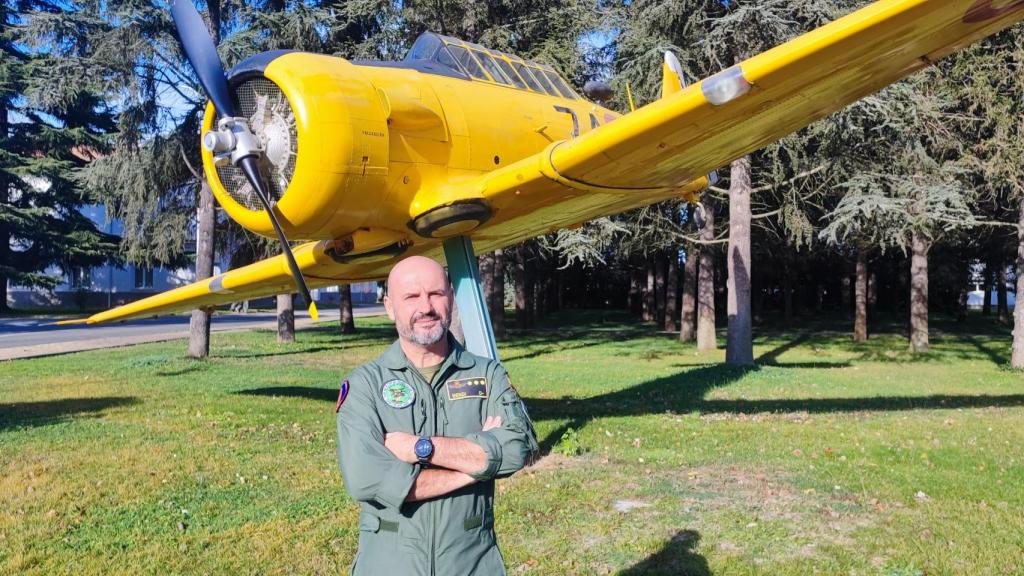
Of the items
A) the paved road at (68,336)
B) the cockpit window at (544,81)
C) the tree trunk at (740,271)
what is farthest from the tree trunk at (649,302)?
the cockpit window at (544,81)

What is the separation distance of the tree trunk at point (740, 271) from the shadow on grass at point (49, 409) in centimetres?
1098

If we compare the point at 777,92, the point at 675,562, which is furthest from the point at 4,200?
the point at 675,562

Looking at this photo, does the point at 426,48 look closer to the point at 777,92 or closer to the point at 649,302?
the point at 777,92

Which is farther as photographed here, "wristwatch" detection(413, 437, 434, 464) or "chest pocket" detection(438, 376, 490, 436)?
"chest pocket" detection(438, 376, 490, 436)

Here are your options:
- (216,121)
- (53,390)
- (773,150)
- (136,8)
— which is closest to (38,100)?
(136,8)

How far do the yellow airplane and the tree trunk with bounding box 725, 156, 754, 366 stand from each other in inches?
325

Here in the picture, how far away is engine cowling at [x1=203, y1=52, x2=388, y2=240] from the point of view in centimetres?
560

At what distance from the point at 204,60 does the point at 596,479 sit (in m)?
4.78

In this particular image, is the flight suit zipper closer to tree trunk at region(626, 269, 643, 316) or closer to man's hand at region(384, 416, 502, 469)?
man's hand at region(384, 416, 502, 469)

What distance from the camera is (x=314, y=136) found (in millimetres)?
5578

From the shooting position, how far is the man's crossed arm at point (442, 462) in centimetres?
221

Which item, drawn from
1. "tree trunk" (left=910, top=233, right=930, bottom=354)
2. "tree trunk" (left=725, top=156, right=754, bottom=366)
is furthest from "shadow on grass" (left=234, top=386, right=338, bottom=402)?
"tree trunk" (left=910, top=233, right=930, bottom=354)

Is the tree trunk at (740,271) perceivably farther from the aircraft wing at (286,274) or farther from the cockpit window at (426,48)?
the cockpit window at (426,48)

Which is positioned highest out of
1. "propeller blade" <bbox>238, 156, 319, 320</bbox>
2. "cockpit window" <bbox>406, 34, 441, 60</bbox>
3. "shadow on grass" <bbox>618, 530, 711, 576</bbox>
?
"cockpit window" <bbox>406, 34, 441, 60</bbox>
